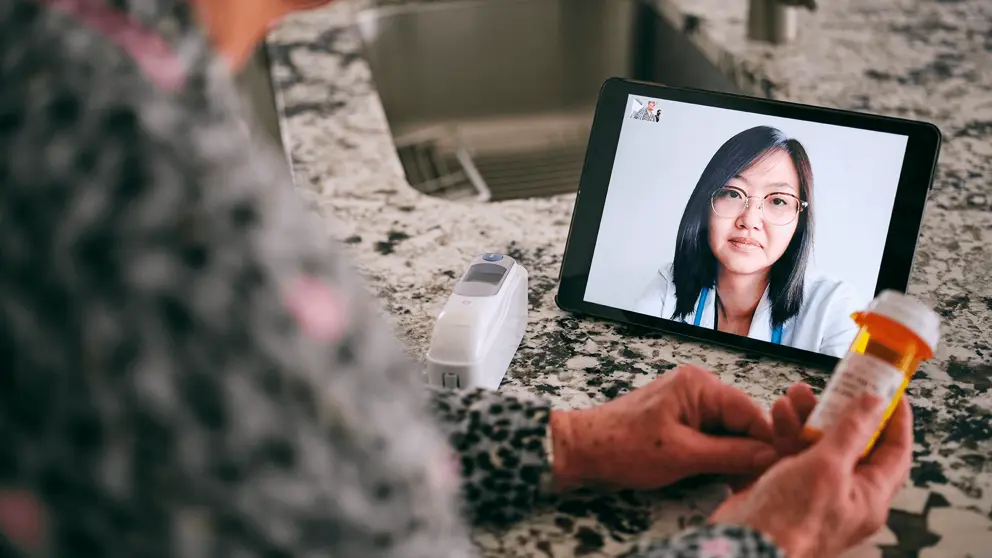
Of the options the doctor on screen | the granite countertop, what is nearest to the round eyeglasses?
the doctor on screen

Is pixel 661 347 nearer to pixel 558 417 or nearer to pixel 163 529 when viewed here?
pixel 558 417

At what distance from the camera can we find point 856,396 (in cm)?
58

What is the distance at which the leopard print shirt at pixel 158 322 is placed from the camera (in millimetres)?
308

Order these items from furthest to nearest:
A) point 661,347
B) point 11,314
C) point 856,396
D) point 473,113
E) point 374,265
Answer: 1. point 473,113
2. point 374,265
3. point 661,347
4. point 856,396
5. point 11,314

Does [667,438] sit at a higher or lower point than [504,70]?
lower

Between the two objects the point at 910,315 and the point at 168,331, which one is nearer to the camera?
the point at 168,331

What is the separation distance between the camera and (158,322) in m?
0.31

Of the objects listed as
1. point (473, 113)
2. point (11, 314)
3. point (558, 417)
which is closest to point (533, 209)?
point (558, 417)

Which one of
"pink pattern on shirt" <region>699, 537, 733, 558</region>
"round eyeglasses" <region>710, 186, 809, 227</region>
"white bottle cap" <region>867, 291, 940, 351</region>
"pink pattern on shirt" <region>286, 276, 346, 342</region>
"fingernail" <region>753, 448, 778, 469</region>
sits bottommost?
"pink pattern on shirt" <region>699, 537, 733, 558</region>

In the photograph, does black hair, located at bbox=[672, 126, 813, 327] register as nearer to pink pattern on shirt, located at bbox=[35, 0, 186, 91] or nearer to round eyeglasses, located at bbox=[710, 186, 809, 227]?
round eyeglasses, located at bbox=[710, 186, 809, 227]

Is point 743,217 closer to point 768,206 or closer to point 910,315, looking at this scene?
point 768,206

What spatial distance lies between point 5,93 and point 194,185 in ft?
0.26

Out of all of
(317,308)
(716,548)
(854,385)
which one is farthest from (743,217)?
(317,308)

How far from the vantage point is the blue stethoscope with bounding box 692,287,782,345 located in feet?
2.48
